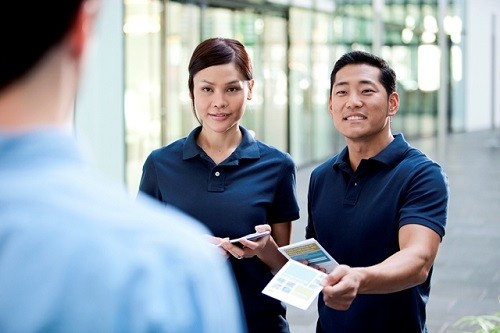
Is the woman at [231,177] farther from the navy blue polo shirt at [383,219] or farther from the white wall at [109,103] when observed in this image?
the white wall at [109,103]

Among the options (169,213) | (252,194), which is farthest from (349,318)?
(169,213)

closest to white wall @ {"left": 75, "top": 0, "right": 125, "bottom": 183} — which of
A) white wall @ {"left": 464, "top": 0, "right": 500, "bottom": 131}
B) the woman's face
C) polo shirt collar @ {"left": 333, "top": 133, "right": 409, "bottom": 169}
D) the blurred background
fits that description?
the blurred background

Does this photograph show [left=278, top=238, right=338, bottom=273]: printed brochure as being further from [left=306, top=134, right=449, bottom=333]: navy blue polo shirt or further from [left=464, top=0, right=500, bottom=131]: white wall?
[left=464, top=0, right=500, bottom=131]: white wall

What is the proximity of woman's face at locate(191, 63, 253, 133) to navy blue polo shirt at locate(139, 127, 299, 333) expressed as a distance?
9cm

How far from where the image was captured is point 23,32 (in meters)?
0.78

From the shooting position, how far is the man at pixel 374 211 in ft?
8.22

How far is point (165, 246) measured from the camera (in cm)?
79

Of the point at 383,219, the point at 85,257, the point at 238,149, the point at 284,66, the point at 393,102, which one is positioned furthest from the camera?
the point at 284,66

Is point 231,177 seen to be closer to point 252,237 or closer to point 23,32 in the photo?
point 252,237

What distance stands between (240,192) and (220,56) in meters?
0.43

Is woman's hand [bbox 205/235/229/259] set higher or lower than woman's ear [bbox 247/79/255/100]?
lower

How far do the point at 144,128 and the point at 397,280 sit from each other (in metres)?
9.03

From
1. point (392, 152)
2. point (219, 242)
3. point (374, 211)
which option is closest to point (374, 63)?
point (392, 152)

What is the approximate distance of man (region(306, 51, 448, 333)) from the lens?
2.51m
